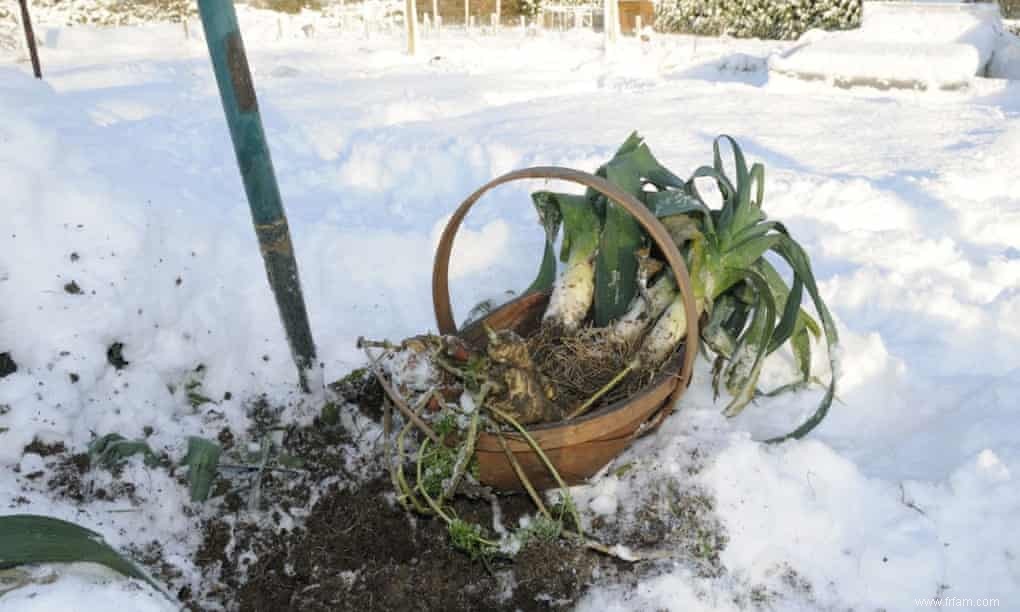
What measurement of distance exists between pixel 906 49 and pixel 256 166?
25.6ft

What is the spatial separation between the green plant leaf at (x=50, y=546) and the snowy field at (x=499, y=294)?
0.05 m

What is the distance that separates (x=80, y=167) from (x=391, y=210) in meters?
1.26

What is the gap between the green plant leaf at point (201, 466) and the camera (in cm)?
170

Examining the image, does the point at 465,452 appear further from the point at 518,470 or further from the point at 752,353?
the point at 752,353

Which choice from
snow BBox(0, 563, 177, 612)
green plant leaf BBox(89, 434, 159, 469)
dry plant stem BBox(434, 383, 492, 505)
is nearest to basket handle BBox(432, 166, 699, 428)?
dry plant stem BBox(434, 383, 492, 505)

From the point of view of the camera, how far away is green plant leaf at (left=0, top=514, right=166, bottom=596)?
4.11 ft

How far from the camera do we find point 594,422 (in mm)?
1617

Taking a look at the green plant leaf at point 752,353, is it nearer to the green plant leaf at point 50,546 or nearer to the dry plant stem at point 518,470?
the dry plant stem at point 518,470

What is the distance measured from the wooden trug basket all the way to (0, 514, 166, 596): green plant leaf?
0.72m

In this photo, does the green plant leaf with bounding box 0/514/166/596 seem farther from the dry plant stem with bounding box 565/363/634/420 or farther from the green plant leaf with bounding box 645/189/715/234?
the green plant leaf with bounding box 645/189/715/234

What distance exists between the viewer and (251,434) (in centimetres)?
197

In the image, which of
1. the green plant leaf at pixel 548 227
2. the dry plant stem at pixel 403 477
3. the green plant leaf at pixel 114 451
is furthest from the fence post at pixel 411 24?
the dry plant stem at pixel 403 477

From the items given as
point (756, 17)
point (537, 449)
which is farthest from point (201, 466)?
point (756, 17)

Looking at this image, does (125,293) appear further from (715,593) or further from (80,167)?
(715,593)
